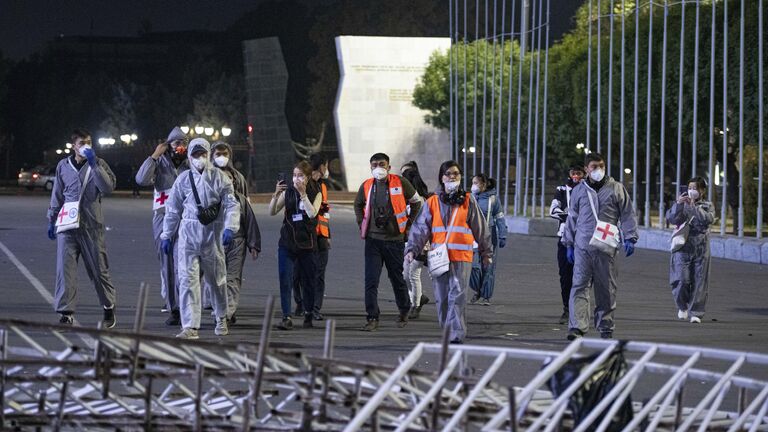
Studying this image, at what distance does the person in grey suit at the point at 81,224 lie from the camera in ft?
48.6

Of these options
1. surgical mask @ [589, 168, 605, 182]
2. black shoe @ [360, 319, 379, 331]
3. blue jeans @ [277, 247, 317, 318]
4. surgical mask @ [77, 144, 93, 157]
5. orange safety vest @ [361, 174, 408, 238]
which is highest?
surgical mask @ [77, 144, 93, 157]

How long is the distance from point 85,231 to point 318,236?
7.80 ft

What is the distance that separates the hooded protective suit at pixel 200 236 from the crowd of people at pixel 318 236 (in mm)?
12

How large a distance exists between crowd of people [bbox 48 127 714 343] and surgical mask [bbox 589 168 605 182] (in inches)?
0.5

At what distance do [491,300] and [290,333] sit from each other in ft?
15.9

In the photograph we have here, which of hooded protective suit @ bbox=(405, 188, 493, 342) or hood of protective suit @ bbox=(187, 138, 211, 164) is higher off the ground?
hood of protective suit @ bbox=(187, 138, 211, 164)

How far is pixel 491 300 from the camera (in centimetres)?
1902

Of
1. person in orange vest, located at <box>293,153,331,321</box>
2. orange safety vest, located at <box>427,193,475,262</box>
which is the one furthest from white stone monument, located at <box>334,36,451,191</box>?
orange safety vest, located at <box>427,193,475,262</box>

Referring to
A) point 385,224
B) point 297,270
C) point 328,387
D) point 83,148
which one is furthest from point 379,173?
point 328,387

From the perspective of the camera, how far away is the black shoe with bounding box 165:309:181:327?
15.2m

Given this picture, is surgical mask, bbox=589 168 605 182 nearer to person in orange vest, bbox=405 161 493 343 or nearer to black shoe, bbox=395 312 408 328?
person in orange vest, bbox=405 161 493 343

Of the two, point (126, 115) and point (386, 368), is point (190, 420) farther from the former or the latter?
point (126, 115)

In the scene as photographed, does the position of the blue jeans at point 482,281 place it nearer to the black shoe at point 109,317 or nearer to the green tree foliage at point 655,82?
the black shoe at point 109,317

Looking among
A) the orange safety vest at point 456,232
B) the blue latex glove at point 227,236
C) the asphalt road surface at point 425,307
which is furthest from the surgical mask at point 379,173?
the blue latex glove at point 227,236
